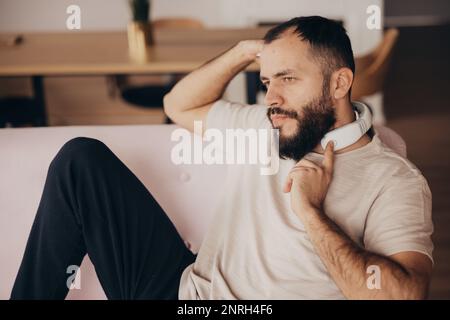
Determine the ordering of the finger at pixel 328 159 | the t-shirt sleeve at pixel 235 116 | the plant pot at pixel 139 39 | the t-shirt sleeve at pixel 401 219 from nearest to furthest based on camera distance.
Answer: the t-shirt sleeve at pixel 401 219 → the finger at pixel 328 159 → the t-shirt sleeve at pixel 235 116 → the plant pot at pixel 139 39

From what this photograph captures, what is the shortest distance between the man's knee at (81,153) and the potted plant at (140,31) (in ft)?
3.44

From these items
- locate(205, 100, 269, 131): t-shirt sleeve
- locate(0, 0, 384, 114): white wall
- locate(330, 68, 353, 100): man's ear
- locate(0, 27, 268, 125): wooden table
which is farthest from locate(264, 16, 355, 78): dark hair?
locate(0, 0, 384, 114): white wall

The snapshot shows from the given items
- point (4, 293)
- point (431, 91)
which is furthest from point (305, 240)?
point (431, 91)

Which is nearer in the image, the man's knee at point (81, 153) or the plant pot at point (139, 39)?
the man's knee at point (81, 153)

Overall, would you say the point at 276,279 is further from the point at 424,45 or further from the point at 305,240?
the point at 424,45

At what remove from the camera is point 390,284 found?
1.19 m

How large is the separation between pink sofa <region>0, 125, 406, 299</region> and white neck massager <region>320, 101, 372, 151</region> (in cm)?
18

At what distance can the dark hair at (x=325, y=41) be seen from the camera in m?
1.41

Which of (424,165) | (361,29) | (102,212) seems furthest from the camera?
(361,29)

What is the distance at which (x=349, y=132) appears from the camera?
1413 millimetres

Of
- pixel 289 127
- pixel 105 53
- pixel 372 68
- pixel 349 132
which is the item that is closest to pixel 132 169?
pixel 289 127

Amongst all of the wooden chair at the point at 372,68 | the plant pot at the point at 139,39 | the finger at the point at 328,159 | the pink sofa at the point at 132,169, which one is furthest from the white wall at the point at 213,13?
the finger at the point at 328,159

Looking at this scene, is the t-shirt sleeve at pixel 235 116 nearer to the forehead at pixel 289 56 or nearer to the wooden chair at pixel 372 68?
the forehead at pixel 289 56

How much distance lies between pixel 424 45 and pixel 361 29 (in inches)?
79.3
